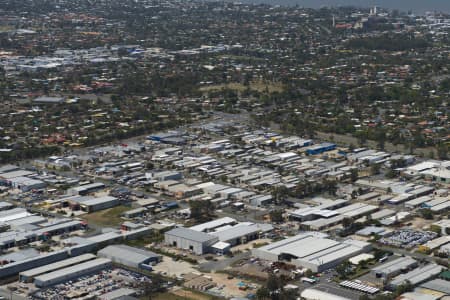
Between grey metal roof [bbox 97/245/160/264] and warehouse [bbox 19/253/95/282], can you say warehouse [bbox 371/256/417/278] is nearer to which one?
grey metal roof [bbox 97/245/160/264]

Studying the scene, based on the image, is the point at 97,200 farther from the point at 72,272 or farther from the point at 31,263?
the point at 72,272

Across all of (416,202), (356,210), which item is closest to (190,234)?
(356,210)

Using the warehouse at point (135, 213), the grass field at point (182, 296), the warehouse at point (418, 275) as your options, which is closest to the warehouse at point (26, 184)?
the warehouse at point (135, 213)

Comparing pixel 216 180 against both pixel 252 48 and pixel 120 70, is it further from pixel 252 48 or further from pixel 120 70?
pixel 252 48

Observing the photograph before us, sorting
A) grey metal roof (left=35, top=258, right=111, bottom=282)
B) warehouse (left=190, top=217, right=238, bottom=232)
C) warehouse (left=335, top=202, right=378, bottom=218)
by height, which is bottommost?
warehouse (left=335, top=202, right=378, bottom=218)

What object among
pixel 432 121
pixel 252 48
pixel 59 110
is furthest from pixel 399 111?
pixel 252 48

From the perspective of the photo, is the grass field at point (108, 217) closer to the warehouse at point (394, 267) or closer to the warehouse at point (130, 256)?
the warehouse at point (130, 256)

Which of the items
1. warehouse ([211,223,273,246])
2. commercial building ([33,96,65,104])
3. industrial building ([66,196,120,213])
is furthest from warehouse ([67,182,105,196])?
commercial building ([33,96,65,104])
